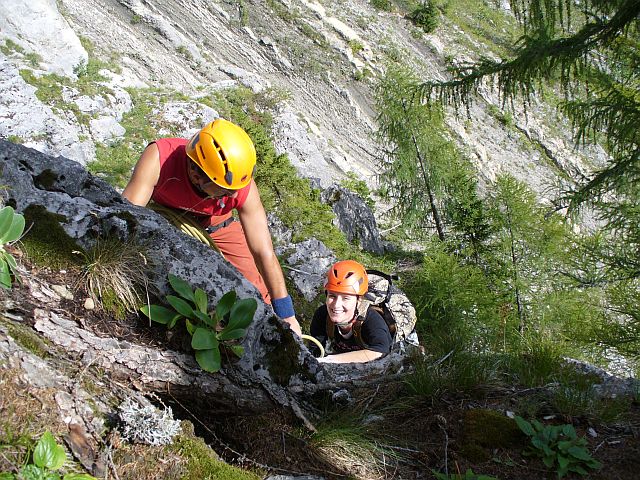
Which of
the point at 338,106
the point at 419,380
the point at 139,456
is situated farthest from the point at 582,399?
the point at 338,106

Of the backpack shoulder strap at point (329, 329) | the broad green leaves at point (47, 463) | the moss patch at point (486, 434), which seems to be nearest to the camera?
the broad green leaves at point (47, 463)

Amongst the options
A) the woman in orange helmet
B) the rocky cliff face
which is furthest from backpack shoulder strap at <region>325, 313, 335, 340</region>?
the rocky cliff face

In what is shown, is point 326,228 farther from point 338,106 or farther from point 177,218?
point 338,106

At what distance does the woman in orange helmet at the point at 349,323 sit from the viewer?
4.93 m

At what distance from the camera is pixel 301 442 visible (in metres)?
2.61

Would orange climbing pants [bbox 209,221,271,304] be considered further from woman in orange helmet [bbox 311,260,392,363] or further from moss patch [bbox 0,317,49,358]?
moss patch [bbox 0,317,49,358]

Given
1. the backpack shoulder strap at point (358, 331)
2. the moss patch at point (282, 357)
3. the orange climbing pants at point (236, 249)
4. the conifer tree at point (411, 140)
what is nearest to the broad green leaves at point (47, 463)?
the moss patch at point (282, 357)

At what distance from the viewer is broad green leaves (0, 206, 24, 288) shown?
7.28ft

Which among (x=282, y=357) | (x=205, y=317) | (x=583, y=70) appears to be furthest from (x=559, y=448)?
(x=583, y=70)

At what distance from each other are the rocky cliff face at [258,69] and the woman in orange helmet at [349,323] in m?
9.07

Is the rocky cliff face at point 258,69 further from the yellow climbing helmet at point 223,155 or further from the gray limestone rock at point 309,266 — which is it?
the yellow climbing helmet at point 223,155

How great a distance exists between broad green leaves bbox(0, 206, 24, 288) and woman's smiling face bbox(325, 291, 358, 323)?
3179mm

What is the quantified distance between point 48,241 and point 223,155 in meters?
1.68

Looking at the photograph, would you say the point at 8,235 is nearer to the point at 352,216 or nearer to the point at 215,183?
the point at 215,183
